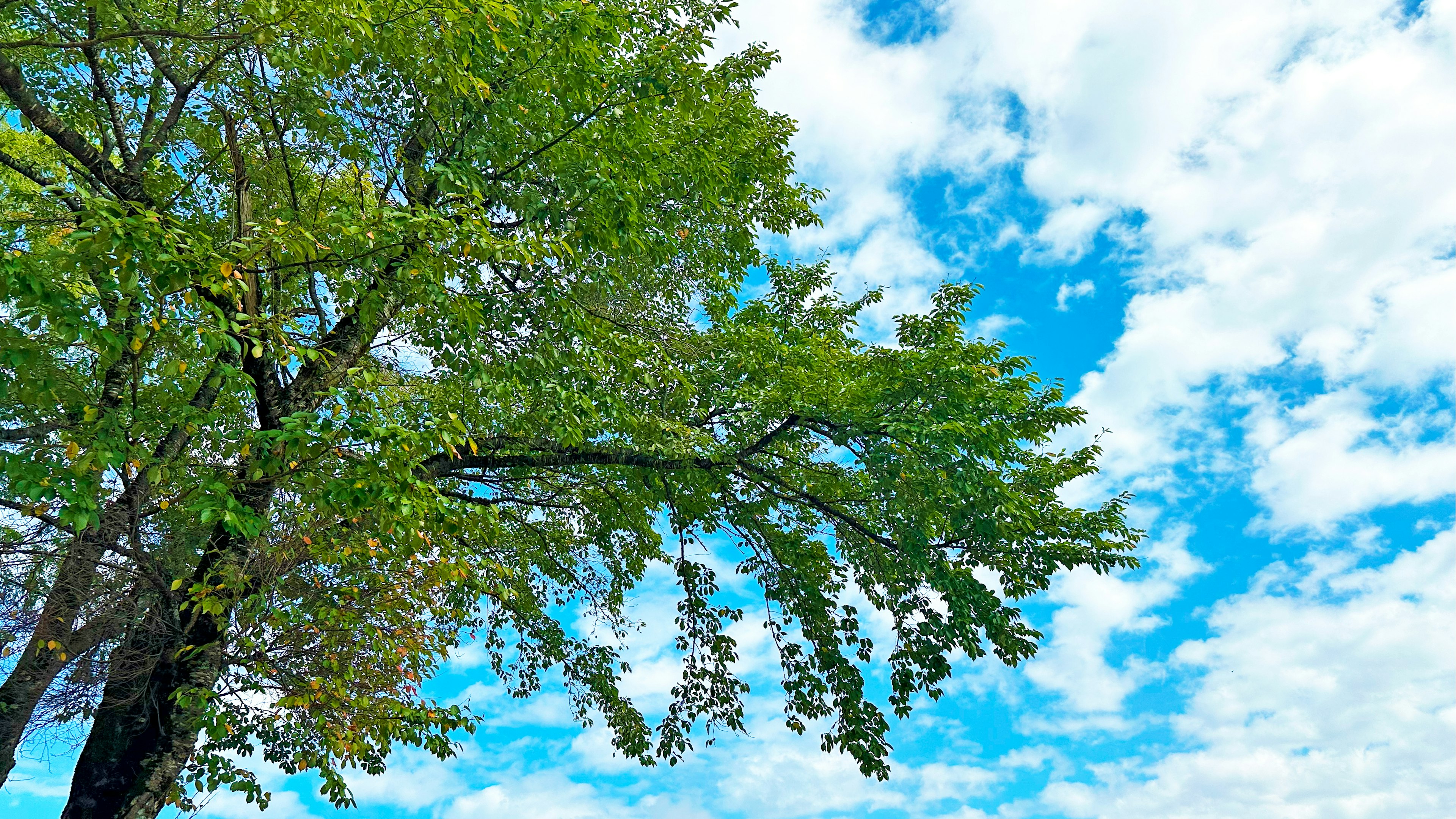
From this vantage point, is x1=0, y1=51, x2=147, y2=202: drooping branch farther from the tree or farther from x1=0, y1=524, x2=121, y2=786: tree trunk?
x1=0, y1=524, x2=121, y2=786: tree trunk

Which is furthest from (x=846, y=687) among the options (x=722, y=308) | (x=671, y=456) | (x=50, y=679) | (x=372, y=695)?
(x=50, y=679)

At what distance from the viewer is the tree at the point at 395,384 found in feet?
26.7

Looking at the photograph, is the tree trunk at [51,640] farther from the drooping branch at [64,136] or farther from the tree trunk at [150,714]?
the drooping branch at [64,136]

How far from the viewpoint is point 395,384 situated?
35.7 feet

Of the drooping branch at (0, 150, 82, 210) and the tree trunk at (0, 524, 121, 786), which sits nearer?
the drooping branch at (0, 150, 82, 210)

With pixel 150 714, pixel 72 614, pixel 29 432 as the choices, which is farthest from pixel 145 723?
pixel 29 432

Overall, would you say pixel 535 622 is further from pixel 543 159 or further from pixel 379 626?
pixel 543 159

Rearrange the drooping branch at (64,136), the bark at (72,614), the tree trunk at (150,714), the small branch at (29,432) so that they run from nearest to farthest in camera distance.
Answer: the drooping branch at (64,136), the small branch at (29,432), the bark at (72,614), the tree trunk at (150,714)

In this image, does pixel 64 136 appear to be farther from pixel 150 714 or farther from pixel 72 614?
pixel 150 714

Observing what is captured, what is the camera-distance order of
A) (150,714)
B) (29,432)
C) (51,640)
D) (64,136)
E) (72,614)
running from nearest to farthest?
(64,136), (29,432), (51,640), (72,614), (150,714)

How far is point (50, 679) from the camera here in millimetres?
11648

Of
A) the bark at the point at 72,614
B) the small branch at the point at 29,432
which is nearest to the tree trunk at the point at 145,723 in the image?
the bark at the point at 72,614

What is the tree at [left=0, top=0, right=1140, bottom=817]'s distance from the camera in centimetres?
815

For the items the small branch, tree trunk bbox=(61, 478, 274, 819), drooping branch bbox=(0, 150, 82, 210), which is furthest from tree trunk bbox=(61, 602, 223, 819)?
drooping branch bbox=(0, 150, 82, 210)
